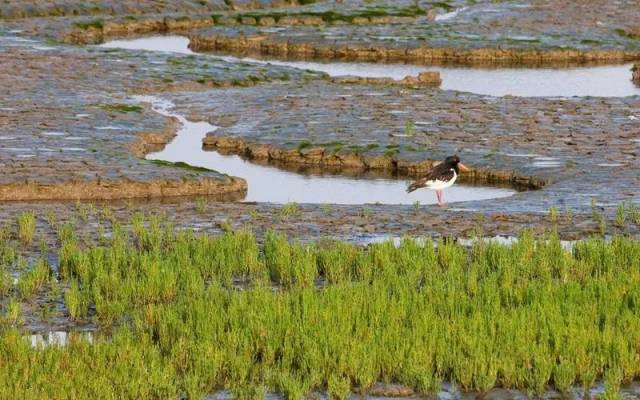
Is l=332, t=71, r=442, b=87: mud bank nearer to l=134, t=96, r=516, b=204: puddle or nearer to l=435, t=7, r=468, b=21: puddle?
l=134, t=96, r=516, b=204: puddle

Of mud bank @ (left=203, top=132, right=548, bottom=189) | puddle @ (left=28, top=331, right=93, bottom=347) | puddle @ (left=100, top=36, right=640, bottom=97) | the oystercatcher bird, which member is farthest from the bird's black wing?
puddle @ (left=100, top=36, right=640, bottom=97)

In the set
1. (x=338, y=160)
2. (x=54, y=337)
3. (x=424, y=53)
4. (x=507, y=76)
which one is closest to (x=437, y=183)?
(x=338, y=160)

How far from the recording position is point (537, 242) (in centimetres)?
1658

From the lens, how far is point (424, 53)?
138ft

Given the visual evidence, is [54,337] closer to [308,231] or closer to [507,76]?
[308,231]

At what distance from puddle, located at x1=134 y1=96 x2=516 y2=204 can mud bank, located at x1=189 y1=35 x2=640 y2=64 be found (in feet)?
54.6

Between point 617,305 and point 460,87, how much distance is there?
21.7m

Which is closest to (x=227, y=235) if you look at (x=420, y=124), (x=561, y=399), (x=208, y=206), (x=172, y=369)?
(x=208, y=206)

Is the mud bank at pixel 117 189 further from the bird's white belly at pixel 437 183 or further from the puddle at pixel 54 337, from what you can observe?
the puddle at pixel 54 337

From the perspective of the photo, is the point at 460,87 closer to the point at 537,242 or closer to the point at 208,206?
the point at 208,206

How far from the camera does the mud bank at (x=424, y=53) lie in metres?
41.4

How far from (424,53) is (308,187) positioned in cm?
2019

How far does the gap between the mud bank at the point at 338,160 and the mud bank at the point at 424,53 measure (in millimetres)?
15870

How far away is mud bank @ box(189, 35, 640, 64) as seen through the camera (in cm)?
4144
